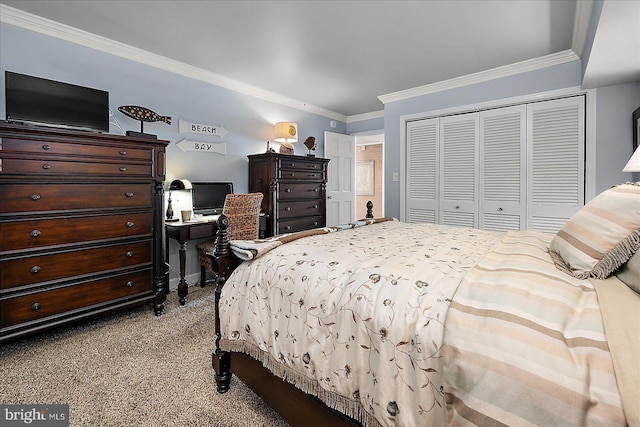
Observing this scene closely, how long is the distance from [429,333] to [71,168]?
102 inches

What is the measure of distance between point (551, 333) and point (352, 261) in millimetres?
719

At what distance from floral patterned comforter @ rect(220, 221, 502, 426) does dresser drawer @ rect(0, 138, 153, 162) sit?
5.43ft

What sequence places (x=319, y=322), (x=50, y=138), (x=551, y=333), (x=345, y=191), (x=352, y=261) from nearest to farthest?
(x=551, y=333) < (x=319, y=322) < (x=352, y=261) < (x=50, y=138) < (x=345, y=191)

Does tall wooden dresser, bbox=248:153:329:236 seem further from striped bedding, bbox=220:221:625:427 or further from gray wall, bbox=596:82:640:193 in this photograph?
gray wall, bbox=596:82:640:193

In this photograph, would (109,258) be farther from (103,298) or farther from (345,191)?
(345,191)

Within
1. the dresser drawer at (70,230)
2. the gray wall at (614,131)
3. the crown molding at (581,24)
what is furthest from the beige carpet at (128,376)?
the gray wall at (614,131)

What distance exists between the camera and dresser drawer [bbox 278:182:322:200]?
3.99 meters

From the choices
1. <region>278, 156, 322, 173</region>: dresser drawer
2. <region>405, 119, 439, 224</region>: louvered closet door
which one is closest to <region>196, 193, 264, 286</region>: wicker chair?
<region>278, 156, 322, 173</region>: dresser drawer

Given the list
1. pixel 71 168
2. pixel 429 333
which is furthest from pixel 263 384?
pixel 71 168

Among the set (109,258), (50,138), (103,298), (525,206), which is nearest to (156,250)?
(109,258)

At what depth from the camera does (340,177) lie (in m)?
5.47

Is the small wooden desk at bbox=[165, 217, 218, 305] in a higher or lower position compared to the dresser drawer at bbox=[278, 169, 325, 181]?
lower

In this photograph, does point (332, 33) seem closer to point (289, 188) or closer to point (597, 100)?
point (289, 188)

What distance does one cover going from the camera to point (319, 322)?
45.5 inches
